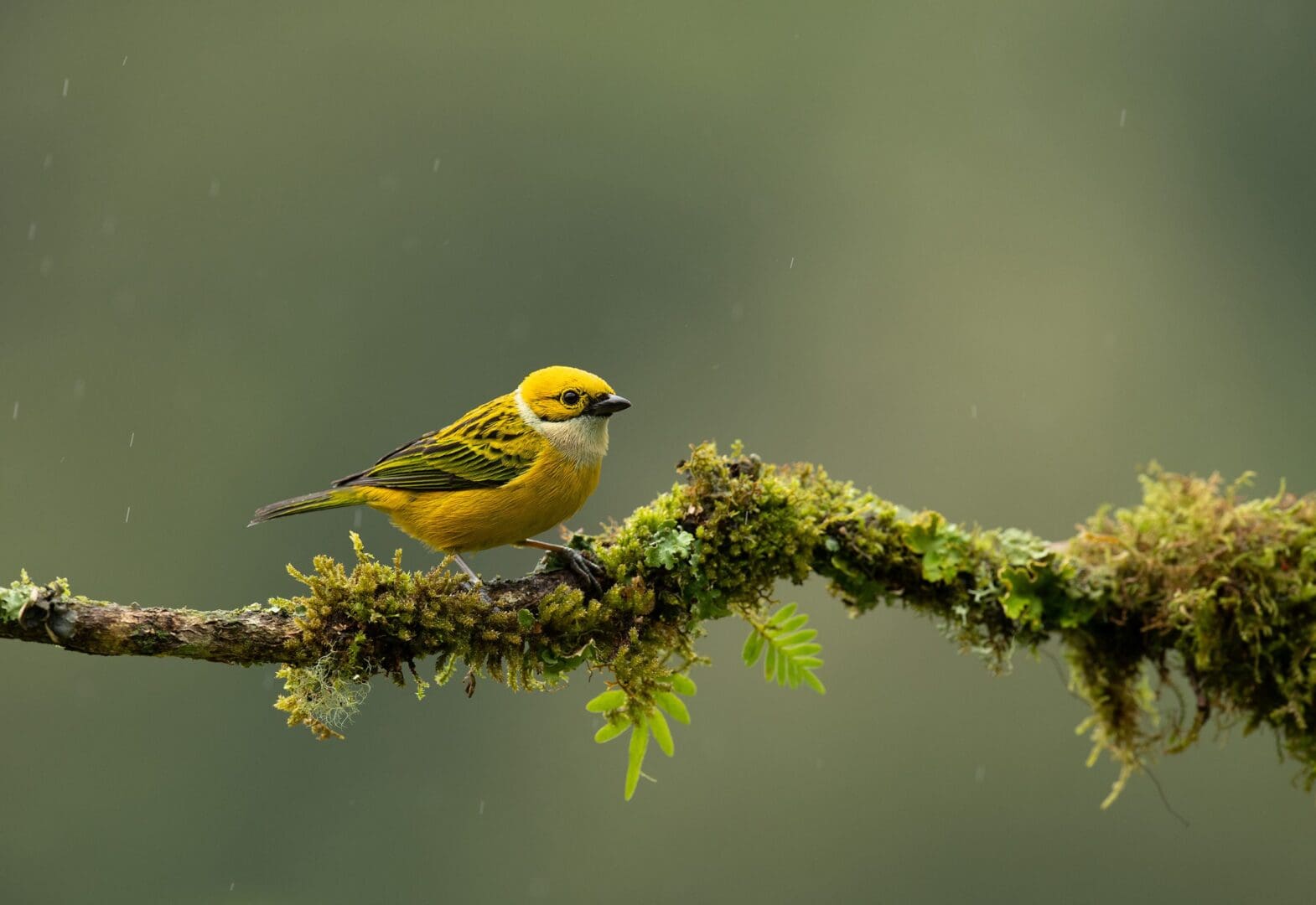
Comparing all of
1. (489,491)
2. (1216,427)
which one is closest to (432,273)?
(1216,427)

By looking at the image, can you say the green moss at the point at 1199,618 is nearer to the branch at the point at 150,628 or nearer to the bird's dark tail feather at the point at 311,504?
the branch at the point at 150,628

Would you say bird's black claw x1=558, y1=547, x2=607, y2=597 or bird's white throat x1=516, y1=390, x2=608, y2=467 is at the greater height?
bird's white throat x1=516, y1=390, x2=608, y2=467

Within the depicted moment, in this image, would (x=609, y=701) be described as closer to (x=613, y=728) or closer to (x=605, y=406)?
(x=613, y=728)

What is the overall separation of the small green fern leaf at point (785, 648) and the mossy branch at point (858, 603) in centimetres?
3

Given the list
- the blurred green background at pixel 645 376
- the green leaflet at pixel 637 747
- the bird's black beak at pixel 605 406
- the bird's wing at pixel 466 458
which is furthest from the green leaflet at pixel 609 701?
the blurred green background at pixel 645 376

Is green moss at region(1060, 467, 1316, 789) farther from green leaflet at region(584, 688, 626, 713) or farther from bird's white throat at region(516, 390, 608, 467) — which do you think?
bird's white throat at region(516, 390, 608, 467)

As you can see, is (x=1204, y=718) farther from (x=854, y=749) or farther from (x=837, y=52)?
(x=837, y=52)

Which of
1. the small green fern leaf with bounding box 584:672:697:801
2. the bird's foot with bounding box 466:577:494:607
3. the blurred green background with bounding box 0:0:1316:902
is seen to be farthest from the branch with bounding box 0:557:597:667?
the blurred green background with bounding box 0:0:1316:902

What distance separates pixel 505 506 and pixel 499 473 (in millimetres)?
162

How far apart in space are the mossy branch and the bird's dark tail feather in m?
1.21

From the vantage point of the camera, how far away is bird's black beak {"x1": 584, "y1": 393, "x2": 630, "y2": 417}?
5.57 meters

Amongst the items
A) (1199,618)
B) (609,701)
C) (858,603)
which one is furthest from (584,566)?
(1199,618)

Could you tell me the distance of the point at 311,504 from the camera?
5.54 metres

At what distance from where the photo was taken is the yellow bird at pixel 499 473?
5.36 m
